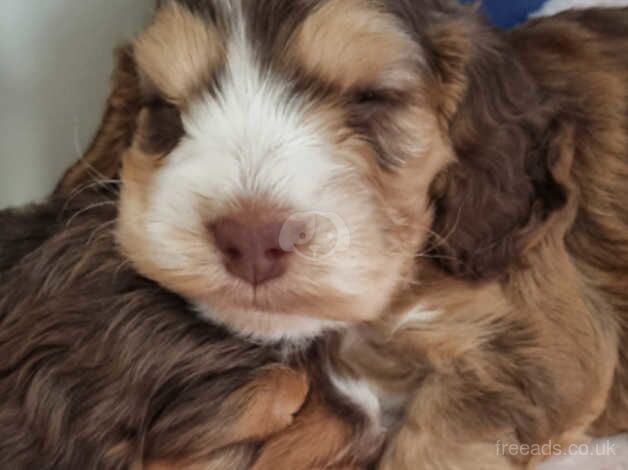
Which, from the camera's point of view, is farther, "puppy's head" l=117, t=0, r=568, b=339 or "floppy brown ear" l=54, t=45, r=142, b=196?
"floppy brown ear" l=54, t=45, r=142, b=196

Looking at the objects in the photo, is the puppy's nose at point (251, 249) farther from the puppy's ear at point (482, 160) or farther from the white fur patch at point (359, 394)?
the puppy's ear at point (482, 160)

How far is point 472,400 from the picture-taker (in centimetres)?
167

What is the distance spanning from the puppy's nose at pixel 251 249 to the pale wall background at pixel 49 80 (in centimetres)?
101

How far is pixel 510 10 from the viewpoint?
265 cm

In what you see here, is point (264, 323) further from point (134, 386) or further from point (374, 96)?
point (374, 96)

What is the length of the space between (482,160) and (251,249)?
21.9 inches

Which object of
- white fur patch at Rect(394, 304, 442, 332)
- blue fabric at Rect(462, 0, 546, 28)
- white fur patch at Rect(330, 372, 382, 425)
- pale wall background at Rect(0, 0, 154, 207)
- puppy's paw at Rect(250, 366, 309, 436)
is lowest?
white fur patch at Rect(330, 372, 382, 425)

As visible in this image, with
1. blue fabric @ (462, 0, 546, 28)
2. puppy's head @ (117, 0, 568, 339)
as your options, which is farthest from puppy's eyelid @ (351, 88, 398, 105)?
blue fabric @ (462, 0, 546, 28)

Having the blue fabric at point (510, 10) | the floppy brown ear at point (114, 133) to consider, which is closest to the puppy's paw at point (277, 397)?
the floppy brown ear at point (114, 133)

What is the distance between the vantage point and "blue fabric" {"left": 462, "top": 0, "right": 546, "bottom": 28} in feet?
8.64

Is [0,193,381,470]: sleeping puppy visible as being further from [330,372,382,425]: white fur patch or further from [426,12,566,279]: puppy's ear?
[426,12,566,279]: puppy's ear

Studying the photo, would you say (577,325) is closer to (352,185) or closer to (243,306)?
(352,185)

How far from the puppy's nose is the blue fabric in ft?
4.97

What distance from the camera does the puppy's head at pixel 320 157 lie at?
1389mm
